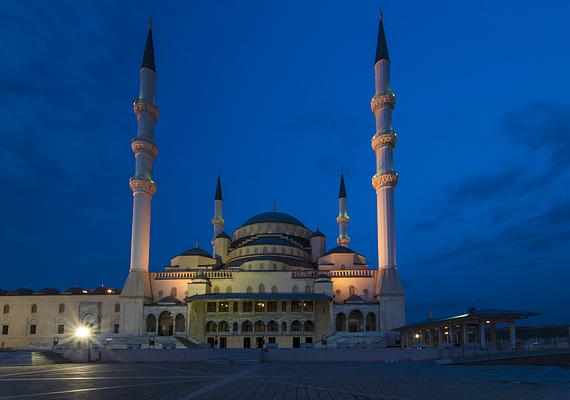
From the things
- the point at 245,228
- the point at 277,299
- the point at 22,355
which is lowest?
the point at 22,355

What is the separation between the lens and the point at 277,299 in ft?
186

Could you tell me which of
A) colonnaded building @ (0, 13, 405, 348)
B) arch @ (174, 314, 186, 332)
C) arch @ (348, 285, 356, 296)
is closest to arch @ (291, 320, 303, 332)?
colonnaded building @ (0, 13, 405, 348)

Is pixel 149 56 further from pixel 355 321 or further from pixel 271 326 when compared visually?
pixel 355 321

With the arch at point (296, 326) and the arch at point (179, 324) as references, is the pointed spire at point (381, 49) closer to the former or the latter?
the arch at point (296, 326)

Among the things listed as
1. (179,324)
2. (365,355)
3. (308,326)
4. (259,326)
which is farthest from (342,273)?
(365,355)

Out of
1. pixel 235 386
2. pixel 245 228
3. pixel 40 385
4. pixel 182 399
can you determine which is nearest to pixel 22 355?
pixel 40 385

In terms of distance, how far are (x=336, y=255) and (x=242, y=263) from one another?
1239 cm

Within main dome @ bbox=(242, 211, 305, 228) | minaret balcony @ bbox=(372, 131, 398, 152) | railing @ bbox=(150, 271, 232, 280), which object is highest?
minaret balcony @ bbox=(372, 131, 398, 152)

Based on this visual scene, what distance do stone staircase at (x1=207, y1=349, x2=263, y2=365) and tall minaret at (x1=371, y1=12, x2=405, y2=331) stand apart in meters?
21.6

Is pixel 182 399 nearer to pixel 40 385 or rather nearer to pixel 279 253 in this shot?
pixel 40 385

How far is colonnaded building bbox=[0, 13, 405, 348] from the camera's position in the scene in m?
57.8

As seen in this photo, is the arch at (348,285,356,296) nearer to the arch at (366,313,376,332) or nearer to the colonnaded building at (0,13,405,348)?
the colonnaded building at (0,13,405,348)

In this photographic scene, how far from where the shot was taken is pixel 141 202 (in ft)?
202

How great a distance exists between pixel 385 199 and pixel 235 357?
96.2 feet
